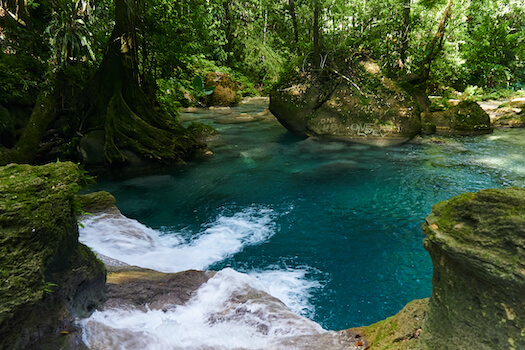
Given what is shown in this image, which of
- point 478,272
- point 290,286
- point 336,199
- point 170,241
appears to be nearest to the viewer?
point 478,272

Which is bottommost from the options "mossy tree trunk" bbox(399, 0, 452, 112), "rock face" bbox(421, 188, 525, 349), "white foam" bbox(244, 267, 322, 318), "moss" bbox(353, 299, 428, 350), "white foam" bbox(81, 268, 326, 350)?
"white foam" bbox(244, 267, 322, 318)

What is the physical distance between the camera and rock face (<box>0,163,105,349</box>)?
2176 millimetres

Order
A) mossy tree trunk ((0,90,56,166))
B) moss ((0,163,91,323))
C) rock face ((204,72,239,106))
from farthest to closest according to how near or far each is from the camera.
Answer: rock face ((204,72,239,106))
mossy tree trunk ((0,90,56,166))
moss ((0,163,91,323))

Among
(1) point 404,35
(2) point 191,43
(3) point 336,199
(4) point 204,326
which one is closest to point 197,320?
(4) point 204,326

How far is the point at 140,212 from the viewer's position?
7.54 metres

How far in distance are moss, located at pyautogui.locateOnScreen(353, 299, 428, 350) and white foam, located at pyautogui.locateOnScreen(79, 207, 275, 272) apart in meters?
3.21

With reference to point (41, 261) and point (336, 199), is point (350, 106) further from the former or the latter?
point (41, 261)

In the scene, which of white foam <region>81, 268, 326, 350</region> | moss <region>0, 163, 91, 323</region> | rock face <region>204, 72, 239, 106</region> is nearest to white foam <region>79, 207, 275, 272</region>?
white foam <region>81, 268, 326, 350</region>

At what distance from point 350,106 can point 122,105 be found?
857 centimetres

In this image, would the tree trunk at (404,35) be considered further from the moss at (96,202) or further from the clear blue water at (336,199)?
the moss at (96,202)

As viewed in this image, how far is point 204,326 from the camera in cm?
326

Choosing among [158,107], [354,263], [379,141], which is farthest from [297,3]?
[354,263]

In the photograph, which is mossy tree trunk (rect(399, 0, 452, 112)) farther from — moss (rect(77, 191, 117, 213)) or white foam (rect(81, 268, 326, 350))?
white foam (rect(81, 268, 326, 350))

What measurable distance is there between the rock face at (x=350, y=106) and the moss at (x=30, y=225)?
472 inches
